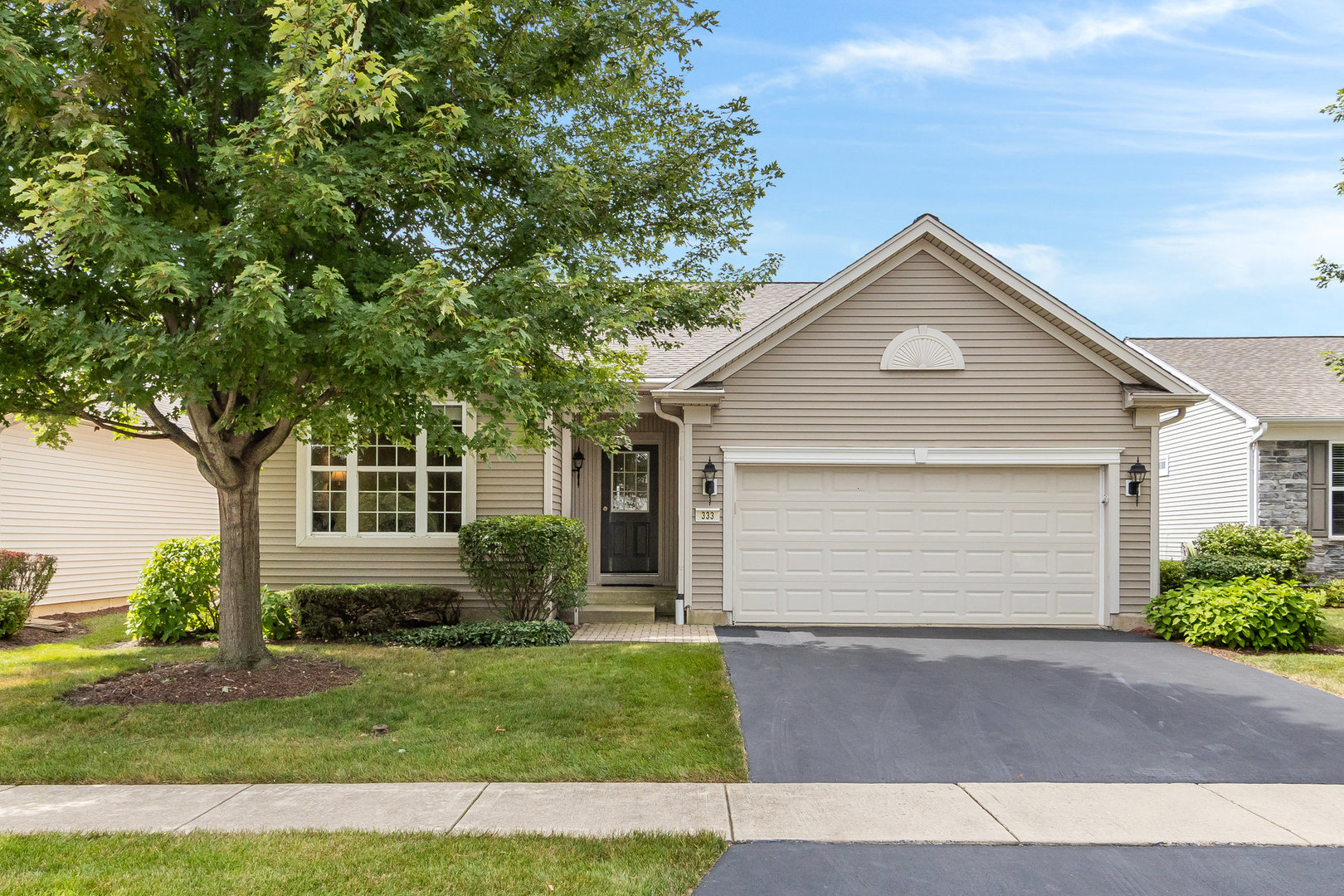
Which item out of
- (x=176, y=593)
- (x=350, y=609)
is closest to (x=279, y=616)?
(x=350, y=609)

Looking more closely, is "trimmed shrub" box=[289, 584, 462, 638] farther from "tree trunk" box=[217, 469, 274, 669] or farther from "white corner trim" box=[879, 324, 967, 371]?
"white corner trim" box=[879, 324, 967, 371]

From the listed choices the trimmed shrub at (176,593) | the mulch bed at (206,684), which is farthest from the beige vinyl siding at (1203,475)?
the trimmed shrub at (176,593)

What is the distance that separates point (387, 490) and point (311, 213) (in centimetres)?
597

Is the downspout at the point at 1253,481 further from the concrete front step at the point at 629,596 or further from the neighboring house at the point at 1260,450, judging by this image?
the concrete front step at the point at 629,596

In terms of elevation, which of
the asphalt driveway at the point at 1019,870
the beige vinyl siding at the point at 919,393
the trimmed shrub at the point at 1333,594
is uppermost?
the beige vinyl siding at the point at 919,393

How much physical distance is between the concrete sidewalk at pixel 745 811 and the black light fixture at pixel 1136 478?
19.9 feet

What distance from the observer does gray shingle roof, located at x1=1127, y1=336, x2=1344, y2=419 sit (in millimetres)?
15055

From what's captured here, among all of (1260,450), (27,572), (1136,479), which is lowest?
(27,572)

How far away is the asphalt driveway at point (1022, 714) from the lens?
17.7ft

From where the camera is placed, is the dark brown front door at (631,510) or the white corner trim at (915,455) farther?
the dark brown front door at (631,510)

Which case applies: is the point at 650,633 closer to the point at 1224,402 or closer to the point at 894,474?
the point at 894,474

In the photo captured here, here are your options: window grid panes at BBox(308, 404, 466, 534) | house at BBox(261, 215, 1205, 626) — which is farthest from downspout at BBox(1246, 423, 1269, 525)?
window grid panes at BBox(308, 404, 466, 534)

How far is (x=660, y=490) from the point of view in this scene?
12.9 metres

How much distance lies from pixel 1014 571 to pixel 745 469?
380 cm
